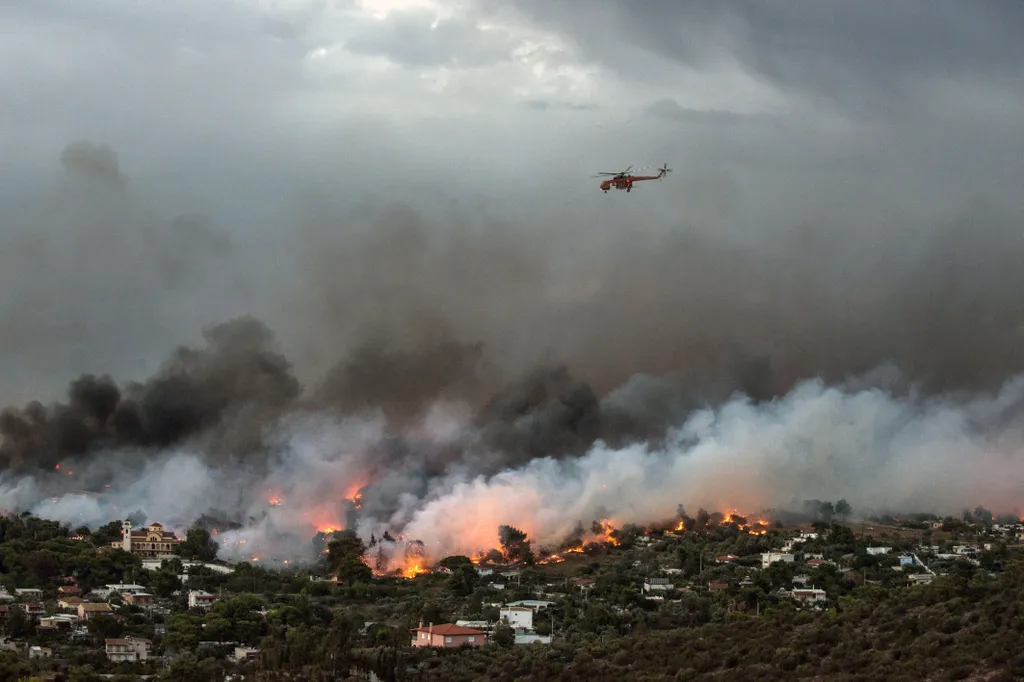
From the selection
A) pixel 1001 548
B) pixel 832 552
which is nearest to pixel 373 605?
pixel 832 552

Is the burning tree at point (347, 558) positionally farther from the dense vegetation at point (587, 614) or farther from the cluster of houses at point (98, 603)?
the cluster of houses at point (98, 603)

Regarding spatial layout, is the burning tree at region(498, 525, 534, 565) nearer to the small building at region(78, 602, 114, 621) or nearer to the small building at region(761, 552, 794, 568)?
the small building at region(761, 552, 794, 568)

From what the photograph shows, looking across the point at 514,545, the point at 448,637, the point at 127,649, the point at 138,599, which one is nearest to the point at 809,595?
the point at 448,637

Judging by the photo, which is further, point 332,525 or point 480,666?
point 332,525

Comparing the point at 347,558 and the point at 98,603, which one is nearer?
the point at 98,603

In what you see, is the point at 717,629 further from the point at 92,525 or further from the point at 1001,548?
the point at 92,525

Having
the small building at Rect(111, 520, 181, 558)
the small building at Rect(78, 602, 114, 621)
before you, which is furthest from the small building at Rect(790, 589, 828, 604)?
the small building at Rect(111, 520, 181, 558)

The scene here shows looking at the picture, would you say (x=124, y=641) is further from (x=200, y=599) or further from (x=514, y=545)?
(x=514, y=545)
